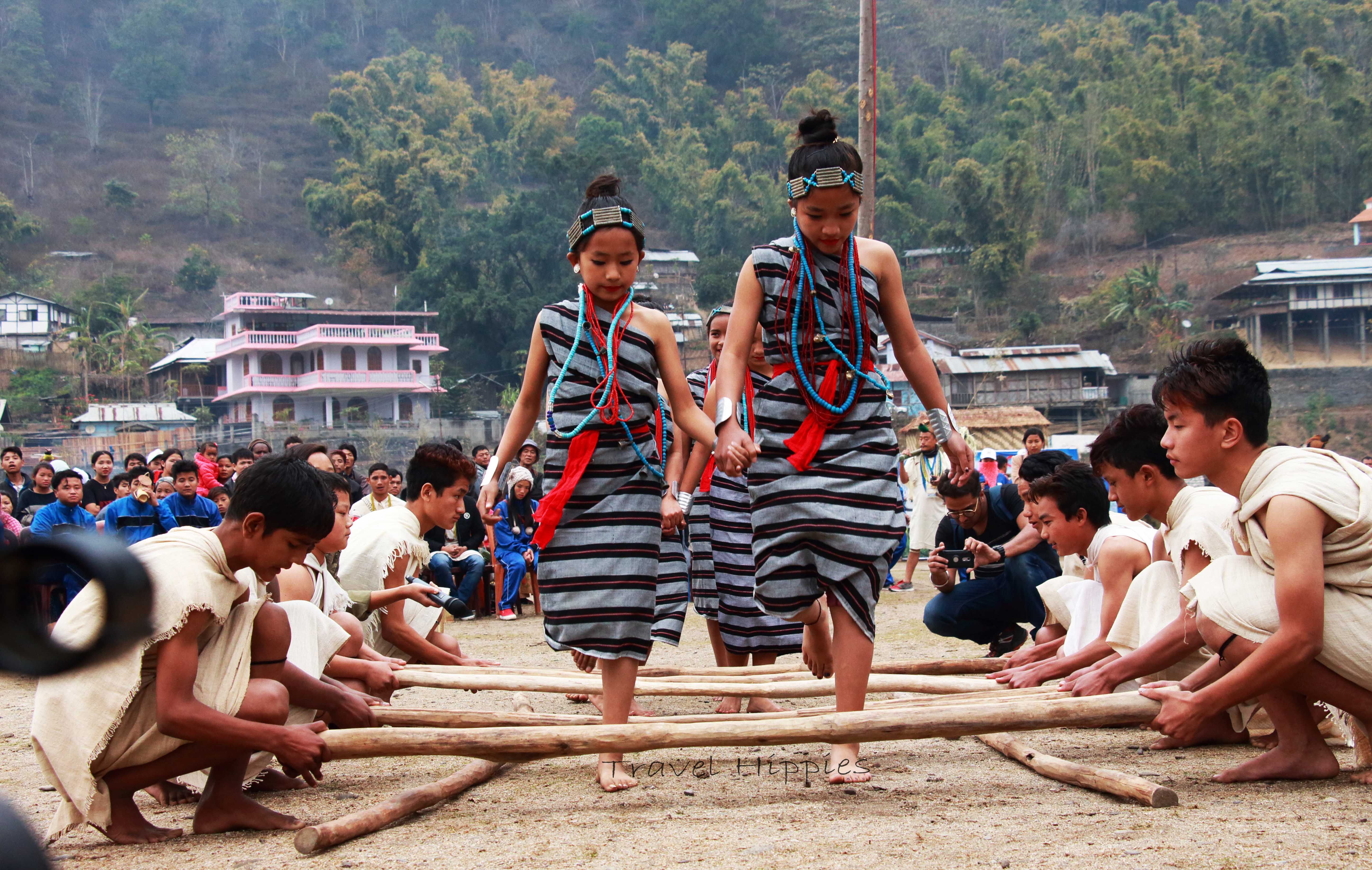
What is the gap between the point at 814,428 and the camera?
3.85 metres

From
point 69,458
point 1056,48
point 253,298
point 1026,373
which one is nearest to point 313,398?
point 253,298

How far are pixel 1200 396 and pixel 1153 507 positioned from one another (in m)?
0.89

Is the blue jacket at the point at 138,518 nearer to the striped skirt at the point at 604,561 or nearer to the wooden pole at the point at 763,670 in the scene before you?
the wooden pole at the point at 763,670

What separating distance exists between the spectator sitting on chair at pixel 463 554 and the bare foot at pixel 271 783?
173 inches

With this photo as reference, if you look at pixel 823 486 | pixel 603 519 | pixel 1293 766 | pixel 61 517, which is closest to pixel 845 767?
pixel 823 486

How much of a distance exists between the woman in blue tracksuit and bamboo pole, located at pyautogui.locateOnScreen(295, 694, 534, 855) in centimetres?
639

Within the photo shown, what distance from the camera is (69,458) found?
44031mm

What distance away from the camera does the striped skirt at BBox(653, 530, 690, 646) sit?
5059mm

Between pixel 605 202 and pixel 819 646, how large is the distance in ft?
5.86

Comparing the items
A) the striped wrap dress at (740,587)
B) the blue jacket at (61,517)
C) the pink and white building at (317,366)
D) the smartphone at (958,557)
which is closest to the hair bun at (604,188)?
the striped wrap dress at (740,587)

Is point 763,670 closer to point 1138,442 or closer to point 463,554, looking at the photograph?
point 1138,442

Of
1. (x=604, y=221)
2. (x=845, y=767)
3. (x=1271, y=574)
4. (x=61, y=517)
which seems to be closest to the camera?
(x=1271, y=574)

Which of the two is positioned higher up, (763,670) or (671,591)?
(671,591)

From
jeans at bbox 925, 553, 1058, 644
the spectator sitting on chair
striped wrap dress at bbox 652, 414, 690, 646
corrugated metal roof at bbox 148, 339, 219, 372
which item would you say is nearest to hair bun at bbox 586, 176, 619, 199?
striped wrap dress at bbox 652, 414, 690, 646
